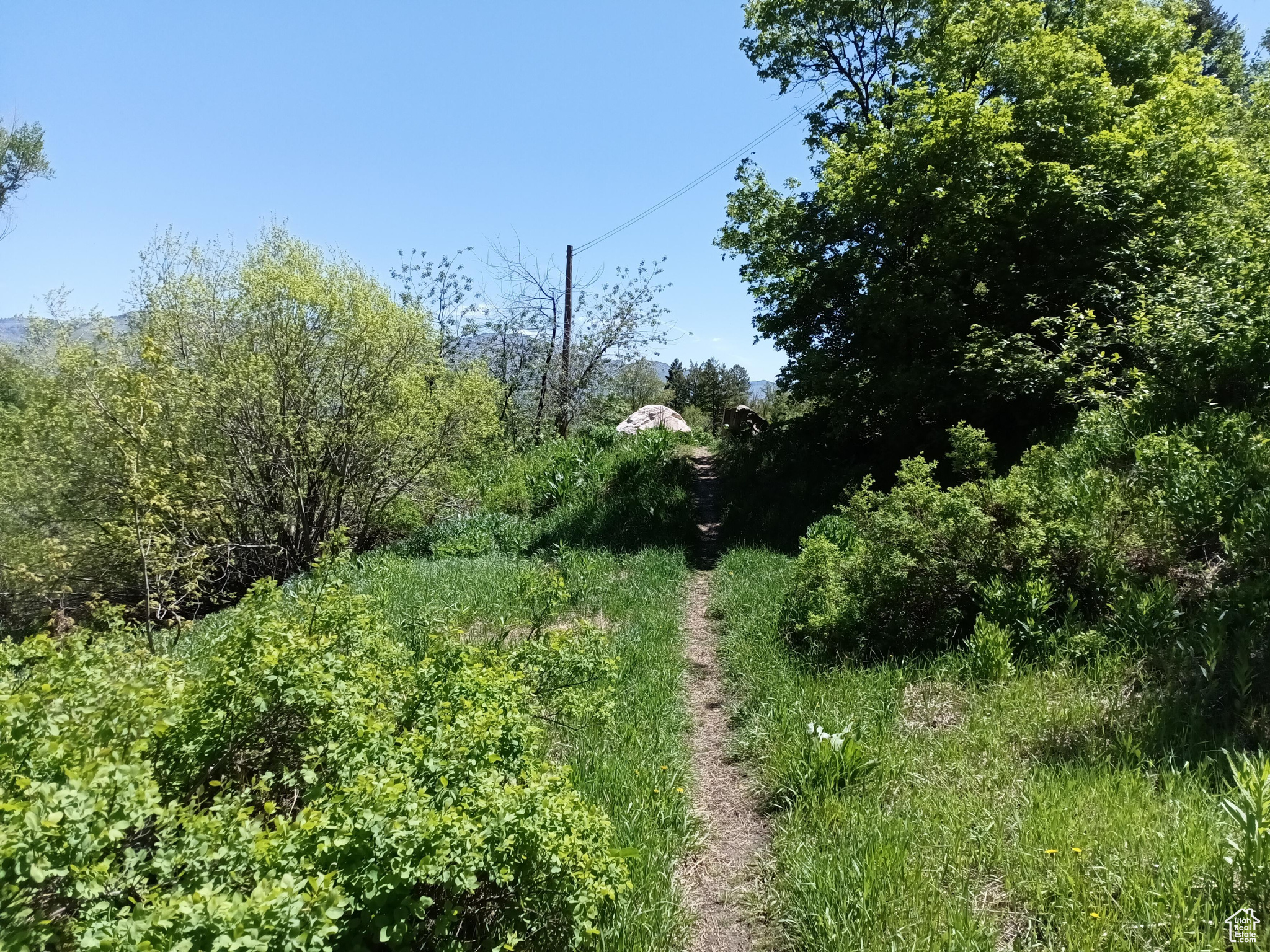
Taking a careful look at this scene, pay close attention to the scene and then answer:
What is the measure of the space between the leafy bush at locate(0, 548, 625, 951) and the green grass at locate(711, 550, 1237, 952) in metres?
1.10

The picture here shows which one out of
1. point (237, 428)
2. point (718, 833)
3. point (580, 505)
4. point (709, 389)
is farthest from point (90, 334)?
point (709, 389)

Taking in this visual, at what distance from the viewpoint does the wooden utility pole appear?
17781mm

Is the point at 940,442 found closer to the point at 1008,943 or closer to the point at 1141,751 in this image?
the point at 1141,751

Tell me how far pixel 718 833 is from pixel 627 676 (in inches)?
70.5

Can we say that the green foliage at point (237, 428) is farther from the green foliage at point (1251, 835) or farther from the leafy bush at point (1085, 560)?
the green foliage at point (1251, 835)

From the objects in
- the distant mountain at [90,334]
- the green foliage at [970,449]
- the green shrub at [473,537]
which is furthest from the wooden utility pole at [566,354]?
the green foliage at [970,449]

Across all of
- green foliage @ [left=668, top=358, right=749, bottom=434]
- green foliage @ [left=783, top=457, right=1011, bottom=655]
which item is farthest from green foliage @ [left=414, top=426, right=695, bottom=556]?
green foliage @ [left=668, top=358, right=749, bottom=434]

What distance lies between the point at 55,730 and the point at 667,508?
9288mm

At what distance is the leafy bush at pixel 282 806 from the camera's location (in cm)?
165

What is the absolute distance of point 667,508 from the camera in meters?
11.1

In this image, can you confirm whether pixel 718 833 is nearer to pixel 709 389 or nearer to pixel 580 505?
pixel 580 505

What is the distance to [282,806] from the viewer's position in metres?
2.74

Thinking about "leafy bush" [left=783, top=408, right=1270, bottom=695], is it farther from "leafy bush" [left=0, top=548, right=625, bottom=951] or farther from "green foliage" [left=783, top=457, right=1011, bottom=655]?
"leafy bush" [left=0, top=548, right=625, bottom=951]

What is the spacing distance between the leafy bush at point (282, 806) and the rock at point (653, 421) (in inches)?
593
